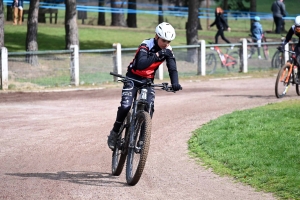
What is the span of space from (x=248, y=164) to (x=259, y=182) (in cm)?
95

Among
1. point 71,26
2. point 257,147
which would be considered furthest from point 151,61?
point 71,26

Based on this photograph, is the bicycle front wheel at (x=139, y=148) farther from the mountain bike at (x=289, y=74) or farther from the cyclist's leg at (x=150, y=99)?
the mountain bike at (x=289, y=74)

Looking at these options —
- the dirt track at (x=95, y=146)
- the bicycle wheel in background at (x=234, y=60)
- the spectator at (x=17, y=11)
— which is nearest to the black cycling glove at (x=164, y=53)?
the dirt track at (x=95, y=146)

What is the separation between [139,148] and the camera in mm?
8977

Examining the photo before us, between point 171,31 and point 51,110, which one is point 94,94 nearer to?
point 51,110

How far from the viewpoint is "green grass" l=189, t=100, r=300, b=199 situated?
9219mm

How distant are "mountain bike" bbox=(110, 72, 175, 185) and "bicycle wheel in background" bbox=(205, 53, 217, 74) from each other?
16542mm

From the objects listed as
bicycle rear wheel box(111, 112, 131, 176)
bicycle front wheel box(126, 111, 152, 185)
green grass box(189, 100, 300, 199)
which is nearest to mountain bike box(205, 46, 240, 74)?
green grass box(189, 100, 300, 199)

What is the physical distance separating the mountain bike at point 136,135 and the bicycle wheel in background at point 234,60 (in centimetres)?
1750

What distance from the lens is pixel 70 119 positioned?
15531 mm

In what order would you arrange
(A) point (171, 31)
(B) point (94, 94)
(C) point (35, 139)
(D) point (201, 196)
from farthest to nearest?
(B) point (94, 94) → (C) point (35, 139) → (A) point (171, 31) → (D) point (201, 196)

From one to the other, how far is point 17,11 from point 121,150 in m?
30.2

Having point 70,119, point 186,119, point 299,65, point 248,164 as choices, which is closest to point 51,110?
point 70,119

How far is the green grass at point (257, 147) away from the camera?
9219 millimetres
